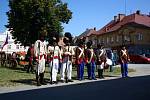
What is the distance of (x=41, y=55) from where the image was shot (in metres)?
12.7

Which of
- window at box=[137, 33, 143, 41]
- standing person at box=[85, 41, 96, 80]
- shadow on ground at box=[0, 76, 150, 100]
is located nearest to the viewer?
shadow on ground at box=[0, 76, 150, 100]

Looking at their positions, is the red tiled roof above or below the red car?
above

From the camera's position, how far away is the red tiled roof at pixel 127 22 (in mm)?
68819

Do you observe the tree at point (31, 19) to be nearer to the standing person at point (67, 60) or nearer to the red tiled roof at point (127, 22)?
the standing person at point (67, 60)

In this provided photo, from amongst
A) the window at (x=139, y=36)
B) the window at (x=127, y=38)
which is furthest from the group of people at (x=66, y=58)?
the window at (x=127, y=38)

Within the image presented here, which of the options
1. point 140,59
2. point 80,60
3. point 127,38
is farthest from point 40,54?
point 127,38

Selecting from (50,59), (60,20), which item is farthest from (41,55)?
(60,20)

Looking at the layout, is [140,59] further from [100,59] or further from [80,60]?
[80,60]

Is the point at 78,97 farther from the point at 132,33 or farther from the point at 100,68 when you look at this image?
the point at 132,33

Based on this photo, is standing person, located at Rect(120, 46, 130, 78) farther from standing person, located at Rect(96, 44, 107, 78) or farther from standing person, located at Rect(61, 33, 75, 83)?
standing person, located at Rect(61, 33, 75, 83)

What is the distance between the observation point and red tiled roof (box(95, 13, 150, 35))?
6882cm

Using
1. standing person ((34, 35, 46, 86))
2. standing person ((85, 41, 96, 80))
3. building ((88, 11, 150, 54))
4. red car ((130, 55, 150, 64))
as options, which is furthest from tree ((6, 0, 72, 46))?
building ((88, 11, 150, 54))

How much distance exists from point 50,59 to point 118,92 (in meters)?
4.41

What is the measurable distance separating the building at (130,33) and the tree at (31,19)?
28671 millimetres
